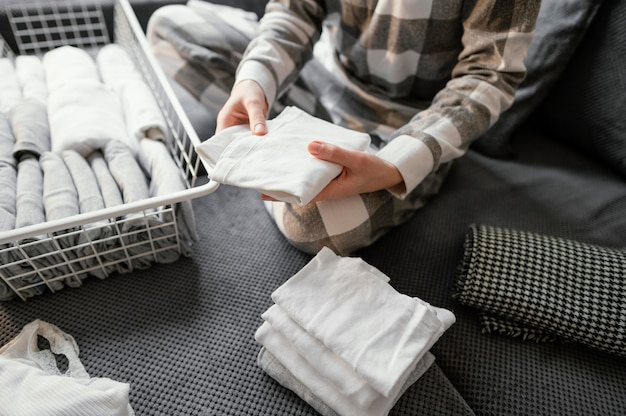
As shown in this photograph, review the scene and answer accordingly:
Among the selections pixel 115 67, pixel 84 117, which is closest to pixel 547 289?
pixel 84 117

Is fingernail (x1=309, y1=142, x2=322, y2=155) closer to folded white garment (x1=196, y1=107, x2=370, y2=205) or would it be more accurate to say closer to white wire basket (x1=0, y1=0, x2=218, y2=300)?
folded white garment (x1=196, y1=107, x2=370, y2=205)

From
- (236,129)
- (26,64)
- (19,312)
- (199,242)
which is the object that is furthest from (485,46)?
(26,64)

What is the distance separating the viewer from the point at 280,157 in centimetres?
64

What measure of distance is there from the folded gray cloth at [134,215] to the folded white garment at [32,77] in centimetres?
30

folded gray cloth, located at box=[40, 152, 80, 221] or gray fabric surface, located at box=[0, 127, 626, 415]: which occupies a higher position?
folded gray cloth, located at box=[40, 152, 80, 221]

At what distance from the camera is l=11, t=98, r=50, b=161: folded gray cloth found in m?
0.80

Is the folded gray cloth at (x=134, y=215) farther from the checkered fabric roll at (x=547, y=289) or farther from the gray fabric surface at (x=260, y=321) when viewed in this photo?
the checkered fabric roll at (x=547, y=289)

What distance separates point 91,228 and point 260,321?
1.00 ft

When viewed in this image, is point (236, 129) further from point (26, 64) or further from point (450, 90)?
point (26, 64)

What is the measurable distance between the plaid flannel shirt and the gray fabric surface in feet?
0.62

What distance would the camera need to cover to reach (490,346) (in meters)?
0.70

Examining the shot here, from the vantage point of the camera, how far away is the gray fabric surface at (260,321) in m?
0.63

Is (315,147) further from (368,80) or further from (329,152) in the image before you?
(368,80)

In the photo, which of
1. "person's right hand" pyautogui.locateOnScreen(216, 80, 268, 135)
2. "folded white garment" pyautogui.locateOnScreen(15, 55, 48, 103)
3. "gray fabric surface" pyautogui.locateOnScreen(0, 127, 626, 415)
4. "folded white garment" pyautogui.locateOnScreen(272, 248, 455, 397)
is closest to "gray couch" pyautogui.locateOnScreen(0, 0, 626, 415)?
"gray fabric surface" pyautogui.locateOnScreen(0, 127, 626, 415)
